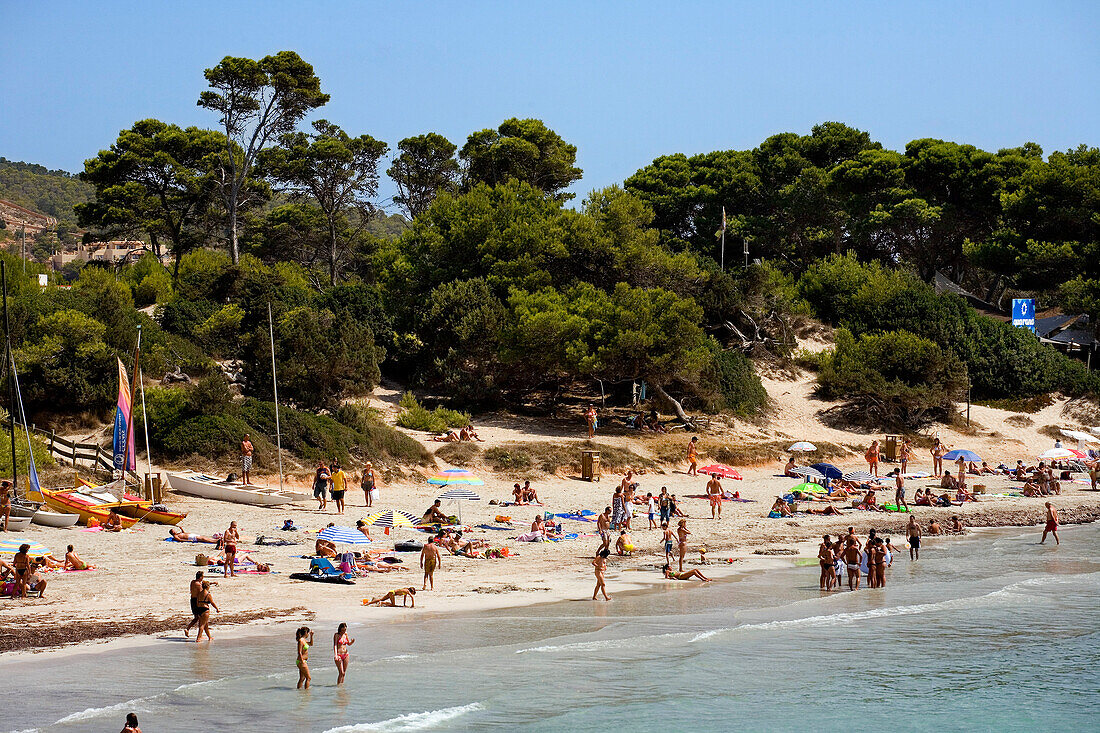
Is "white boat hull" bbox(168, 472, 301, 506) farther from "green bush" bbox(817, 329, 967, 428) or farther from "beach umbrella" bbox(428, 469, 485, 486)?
"green bush" bbox(817, 329, 967, 428)

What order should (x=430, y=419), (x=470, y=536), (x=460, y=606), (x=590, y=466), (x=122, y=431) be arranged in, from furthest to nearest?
1. (x=430, y=419)
2. (x=590, y=466)
3. (x=470, y=536)
4. (x=122, y=431)
5. (x=460, y=606)

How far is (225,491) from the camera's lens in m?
25.8

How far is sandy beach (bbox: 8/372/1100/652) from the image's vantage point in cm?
1658

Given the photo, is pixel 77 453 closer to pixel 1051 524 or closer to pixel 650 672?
pixel 650 672

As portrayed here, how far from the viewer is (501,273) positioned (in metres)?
41.1

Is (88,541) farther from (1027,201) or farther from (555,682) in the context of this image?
Answer: (1027,201)

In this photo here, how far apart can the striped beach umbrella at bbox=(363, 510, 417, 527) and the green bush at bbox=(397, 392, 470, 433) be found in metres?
9.96

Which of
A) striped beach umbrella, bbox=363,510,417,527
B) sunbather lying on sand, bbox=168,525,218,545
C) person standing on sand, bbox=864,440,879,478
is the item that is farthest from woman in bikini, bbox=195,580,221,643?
person standing on sand, bbox=864,440,879,478

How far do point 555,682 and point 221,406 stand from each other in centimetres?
1741

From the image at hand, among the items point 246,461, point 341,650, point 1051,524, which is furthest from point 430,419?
point 341,650

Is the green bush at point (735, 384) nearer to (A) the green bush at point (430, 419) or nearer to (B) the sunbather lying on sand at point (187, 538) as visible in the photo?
(A) the green bush at point (430, 419)

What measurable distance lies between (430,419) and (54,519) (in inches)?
565

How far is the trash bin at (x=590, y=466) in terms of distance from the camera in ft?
105

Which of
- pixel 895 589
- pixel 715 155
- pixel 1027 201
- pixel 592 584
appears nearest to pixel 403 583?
pixel 592 584
